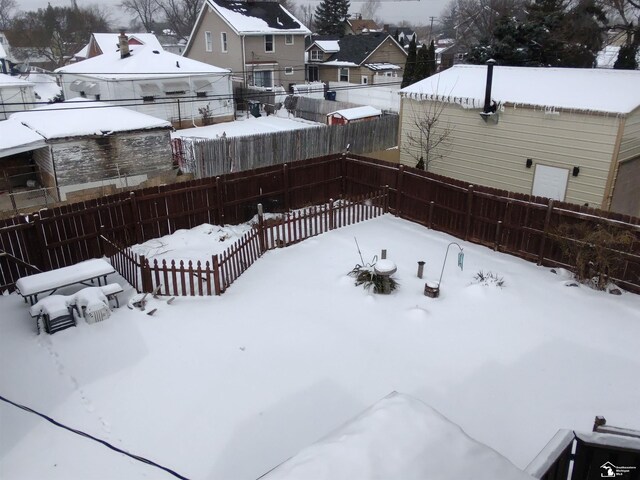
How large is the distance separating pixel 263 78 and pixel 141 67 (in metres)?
11.7

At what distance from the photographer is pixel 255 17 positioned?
37.1 metres

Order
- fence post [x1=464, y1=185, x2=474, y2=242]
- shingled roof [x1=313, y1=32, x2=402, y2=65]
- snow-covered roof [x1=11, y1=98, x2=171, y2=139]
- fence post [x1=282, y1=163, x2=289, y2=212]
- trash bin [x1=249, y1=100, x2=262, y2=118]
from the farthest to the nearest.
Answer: shingled roof [x1=313, y1=32, x2=402, y2=65] < trash bin [x1=249, y1=100, x2=262, y2=118] < snow-covered roof [x1=11, y1=98, x2=171, y2=139] < fence post [x1=282, y1=163, x2=289, y2=212] < fence post [x1=464, y1=185, x2=474, y2=242]

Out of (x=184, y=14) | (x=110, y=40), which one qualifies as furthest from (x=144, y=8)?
(x=110, y=40)

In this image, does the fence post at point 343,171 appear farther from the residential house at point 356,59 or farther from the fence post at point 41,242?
the residential house at point 356,59

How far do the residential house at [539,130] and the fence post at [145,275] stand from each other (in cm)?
1076

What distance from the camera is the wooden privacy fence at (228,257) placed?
31.2ft

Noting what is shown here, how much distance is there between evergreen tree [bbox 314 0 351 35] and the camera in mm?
64250

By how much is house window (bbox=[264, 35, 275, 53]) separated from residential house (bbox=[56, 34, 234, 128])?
853 cm

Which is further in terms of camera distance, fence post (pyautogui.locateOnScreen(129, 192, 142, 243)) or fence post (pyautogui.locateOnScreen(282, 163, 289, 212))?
fence post (pyautogui.locateOnScreen(282, 163, 289, 212))

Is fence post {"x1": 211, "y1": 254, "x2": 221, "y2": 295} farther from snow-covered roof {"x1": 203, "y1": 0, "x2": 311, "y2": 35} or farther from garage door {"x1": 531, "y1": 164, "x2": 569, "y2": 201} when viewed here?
snow-covered roof {"x1": 203, "y1": 0, "x2": 311, "y2": 35}

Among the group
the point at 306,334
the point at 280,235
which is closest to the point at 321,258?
the point at 280,235

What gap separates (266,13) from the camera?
38250 mm

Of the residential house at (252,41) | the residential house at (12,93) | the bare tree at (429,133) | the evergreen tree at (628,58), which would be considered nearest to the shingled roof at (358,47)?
the residential house at (252,41)

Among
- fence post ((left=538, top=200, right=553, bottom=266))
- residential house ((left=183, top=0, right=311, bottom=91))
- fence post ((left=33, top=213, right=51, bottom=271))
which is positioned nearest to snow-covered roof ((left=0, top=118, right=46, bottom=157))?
fence post ((left=33, top=213, right=51, bottom=271))
